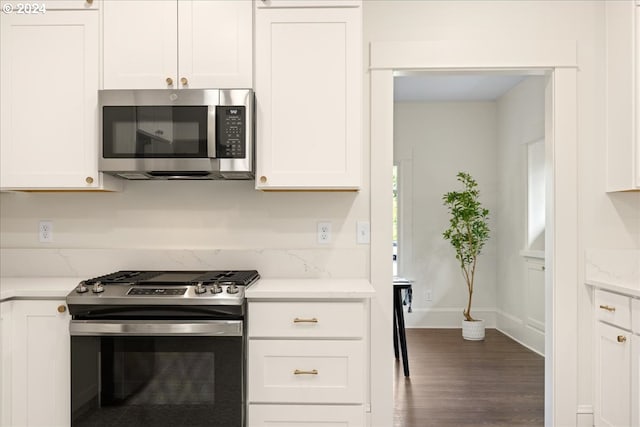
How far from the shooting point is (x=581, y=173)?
8.71 feet

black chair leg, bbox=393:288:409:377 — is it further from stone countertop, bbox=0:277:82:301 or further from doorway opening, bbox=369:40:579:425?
stone countertop, bbox=0:277:82:301

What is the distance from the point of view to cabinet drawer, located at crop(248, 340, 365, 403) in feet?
6.96

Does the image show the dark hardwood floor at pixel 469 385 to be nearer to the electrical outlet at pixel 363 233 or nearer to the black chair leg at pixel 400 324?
the black chair leg at pixel 400 324

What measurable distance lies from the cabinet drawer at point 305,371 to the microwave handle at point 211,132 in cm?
89

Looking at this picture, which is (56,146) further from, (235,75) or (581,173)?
(581,173)

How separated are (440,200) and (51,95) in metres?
4.35

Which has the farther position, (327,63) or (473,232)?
(473,232)

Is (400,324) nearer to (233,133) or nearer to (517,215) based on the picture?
(517,215)

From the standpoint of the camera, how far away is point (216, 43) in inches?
92.9

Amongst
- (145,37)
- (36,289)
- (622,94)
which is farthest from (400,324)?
(145,37)

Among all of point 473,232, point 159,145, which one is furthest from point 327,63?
point 473,232

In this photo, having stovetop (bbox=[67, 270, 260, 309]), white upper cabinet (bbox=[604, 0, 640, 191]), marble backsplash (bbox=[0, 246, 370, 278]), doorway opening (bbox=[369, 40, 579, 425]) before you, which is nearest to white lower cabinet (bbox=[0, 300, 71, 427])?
stovetop (bbox=[67, 270, 260, 309])

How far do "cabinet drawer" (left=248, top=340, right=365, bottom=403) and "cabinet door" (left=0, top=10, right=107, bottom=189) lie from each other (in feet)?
3.89

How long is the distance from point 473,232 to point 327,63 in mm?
3397
